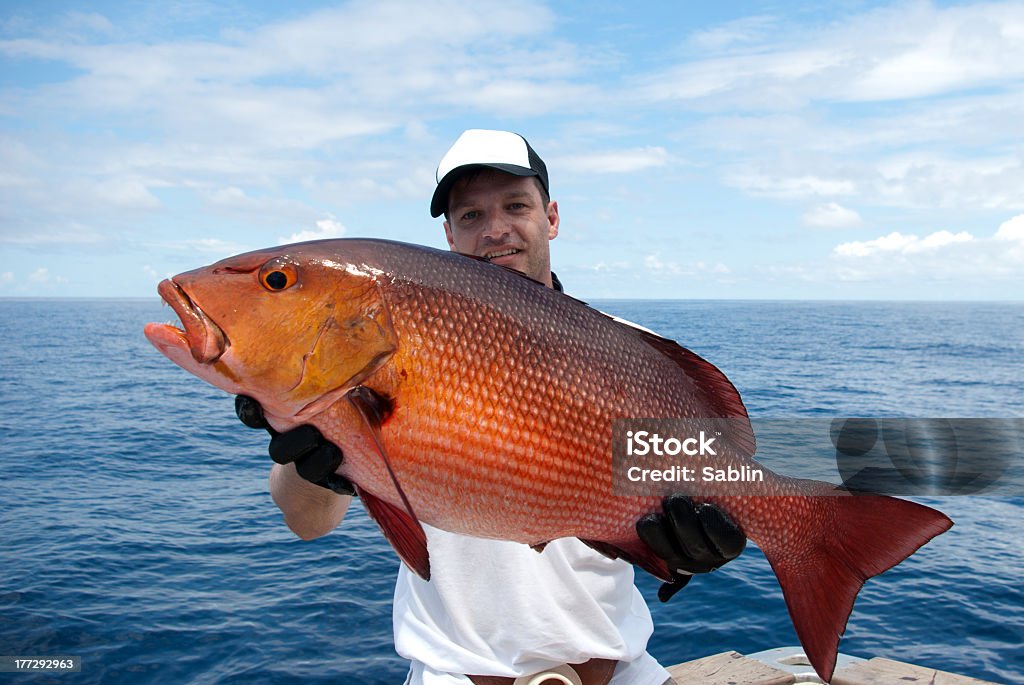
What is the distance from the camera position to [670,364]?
278cm

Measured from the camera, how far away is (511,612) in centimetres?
324

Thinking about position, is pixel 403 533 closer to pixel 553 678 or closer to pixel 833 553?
pixel 553 678

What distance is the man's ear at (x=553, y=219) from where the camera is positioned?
4.42 metres

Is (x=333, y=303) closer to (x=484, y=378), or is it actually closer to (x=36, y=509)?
(x=484, y=378)

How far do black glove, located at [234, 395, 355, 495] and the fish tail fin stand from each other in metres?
1.53

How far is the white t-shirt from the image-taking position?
3225 millimetres

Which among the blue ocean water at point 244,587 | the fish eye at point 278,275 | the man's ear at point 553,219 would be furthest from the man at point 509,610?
the blue ocean water at point 244,587

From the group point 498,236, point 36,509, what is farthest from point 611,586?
point 36,509

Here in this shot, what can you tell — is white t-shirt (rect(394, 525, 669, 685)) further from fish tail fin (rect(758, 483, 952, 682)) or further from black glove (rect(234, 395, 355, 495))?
black glove (rect(234, 395, 355, 495))

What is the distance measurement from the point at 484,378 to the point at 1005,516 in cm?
1287

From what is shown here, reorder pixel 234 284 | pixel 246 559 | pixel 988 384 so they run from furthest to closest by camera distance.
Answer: pixel 988 384 < pixel 246 559 < pixel 234 284

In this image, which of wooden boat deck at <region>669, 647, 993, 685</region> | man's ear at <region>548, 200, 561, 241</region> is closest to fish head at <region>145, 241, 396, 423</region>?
man's ear at <region>548, 200, 561, 241</region>

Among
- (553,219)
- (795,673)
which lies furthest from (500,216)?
(795,673)

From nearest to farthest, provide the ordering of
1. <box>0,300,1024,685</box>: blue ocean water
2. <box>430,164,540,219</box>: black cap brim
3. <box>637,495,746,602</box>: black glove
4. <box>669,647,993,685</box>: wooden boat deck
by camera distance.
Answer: <box>637,495,746,602</box>: black glove, <box>430,164,540,219</box>: black cap brim, <box>669,647,993,685</box>: wooden boat deck, <box>0,300,1024,685</box>: blue ocean water
